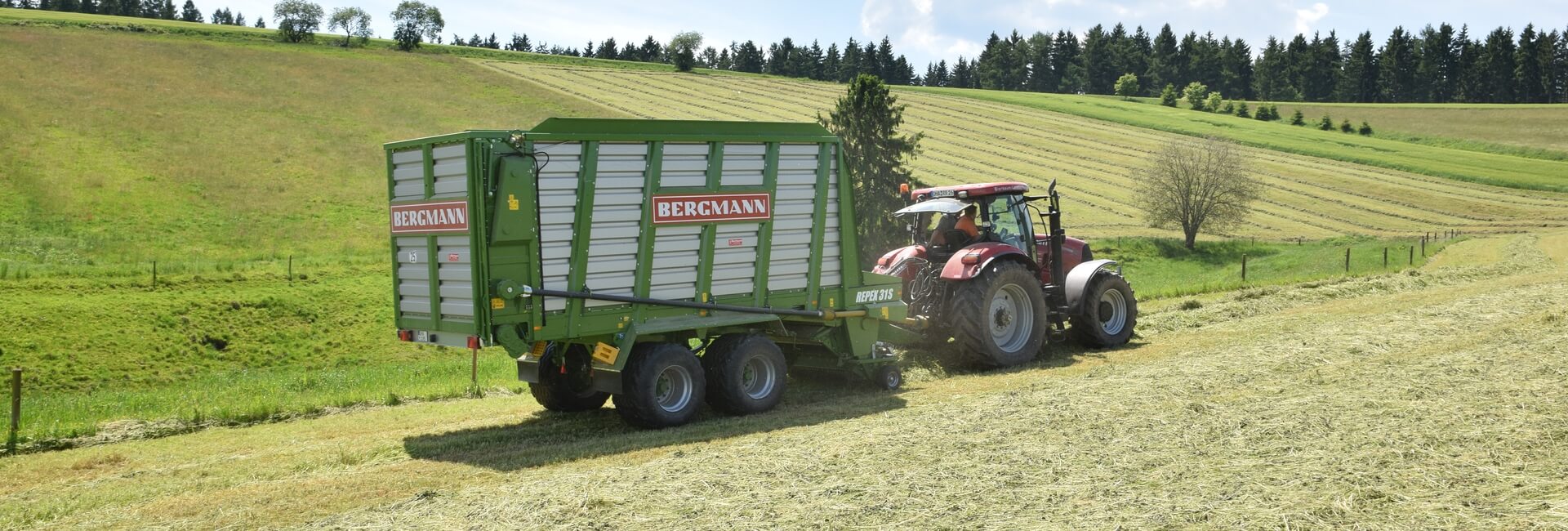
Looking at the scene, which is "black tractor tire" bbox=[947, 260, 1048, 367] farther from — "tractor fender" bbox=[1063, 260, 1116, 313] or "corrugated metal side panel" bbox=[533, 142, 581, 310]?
"corrugated metal side panel" bbox=[533, 142, 581, 310]

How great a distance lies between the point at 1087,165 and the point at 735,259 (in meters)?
50.4

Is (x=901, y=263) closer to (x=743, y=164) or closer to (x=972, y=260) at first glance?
(x=972, y=260)

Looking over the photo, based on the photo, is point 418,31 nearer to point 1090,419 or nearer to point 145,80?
point 145,80

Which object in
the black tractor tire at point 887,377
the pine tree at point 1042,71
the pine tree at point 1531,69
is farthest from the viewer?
the pine tree at point 1042,71

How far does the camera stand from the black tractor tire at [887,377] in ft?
41.3

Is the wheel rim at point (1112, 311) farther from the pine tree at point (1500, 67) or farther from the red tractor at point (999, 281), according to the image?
the pine tree at point (1500, 67)

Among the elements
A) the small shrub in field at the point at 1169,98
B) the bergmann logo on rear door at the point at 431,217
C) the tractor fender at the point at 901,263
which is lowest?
the tractor fender at the point at 901,263

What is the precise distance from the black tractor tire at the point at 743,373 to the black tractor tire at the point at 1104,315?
5.57 m

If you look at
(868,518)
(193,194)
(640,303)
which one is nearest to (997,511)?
(868,518)

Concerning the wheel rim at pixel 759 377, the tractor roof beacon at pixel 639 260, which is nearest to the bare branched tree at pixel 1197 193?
the tractor roof beacon at pixel 639 260

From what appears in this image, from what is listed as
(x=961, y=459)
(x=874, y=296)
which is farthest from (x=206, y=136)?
(x=961, y=459)

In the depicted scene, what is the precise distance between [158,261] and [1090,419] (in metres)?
23.0

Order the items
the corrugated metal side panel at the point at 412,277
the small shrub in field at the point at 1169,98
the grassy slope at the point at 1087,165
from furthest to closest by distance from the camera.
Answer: the small shrub in field at the point at 1169,98 → the grassy slope at the point at 1087,165 → the corrugated metal side panel at the point at 412,277

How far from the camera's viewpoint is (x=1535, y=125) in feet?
256
